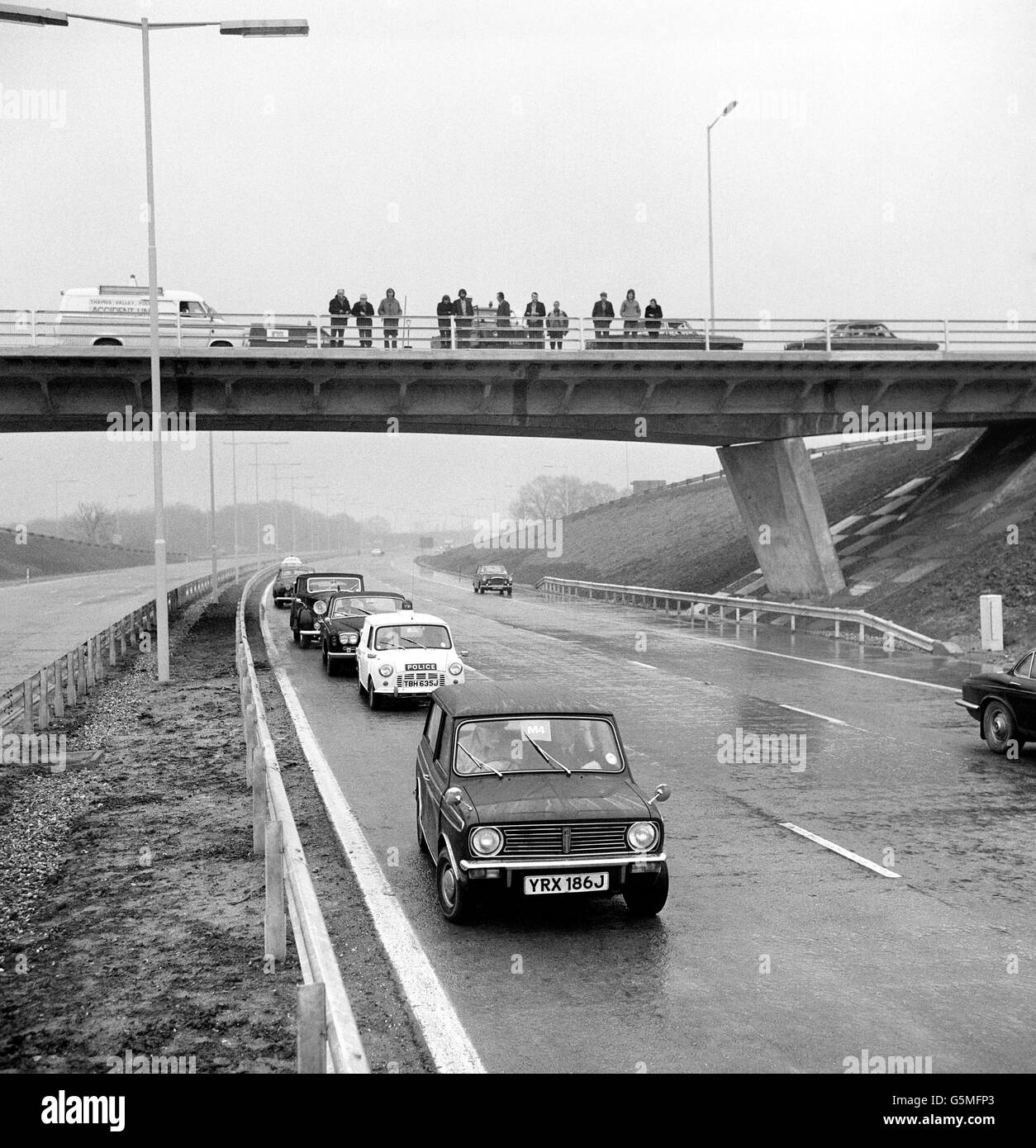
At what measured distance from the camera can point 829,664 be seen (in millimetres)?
25266

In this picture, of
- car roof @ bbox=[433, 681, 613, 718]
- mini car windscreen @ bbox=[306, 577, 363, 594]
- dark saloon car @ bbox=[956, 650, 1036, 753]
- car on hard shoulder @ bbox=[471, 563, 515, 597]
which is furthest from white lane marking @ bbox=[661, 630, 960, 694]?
car on hard shoulder @ bbox=[471, 563, 515, 597]

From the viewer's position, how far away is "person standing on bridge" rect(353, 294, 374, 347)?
29.5 meters

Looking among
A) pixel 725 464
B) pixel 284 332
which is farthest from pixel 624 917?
pixel 725 464

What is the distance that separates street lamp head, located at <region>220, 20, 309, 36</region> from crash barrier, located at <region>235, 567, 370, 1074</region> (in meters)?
11.6

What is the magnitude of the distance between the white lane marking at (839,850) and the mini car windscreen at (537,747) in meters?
2.45

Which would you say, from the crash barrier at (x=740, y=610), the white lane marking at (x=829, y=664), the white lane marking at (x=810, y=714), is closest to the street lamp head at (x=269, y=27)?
the white lane marking at (x=810, y=714)

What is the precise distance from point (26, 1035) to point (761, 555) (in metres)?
33.0

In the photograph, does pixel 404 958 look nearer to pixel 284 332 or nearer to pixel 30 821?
pixel 30 821

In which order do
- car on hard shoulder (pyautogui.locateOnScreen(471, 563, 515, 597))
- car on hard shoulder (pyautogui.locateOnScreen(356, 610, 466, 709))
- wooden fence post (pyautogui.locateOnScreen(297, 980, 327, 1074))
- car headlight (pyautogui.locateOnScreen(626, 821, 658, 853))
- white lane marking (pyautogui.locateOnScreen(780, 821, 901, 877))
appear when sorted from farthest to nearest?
1. car on hard shoulder (pyautogui.locateOnScreen(471, 563, 515, 597))
2. car on hard shoulder (pyautogui.locateOnScreen(356, 610, 466, 709))
3. white lane marking (pyautogui.locateOnScreen(780, 821, 901, 877))
4. car headlight (pyautogui.locateOnScreen(626, 821, 658, 853))
5. wooden fence post (pyautogui.locateOnScreen(297, 980, 327, 1074))

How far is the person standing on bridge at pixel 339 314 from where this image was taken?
30109mm

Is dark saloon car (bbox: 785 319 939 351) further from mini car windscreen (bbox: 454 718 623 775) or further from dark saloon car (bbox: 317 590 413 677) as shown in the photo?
mini car windscreen (bbox: 454 718 623 775)

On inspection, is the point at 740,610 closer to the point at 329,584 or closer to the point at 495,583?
the point at 329,584

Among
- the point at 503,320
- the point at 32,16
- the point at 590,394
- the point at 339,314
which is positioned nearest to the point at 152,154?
the point at 32,16

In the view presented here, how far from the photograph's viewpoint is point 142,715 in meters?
18.7
